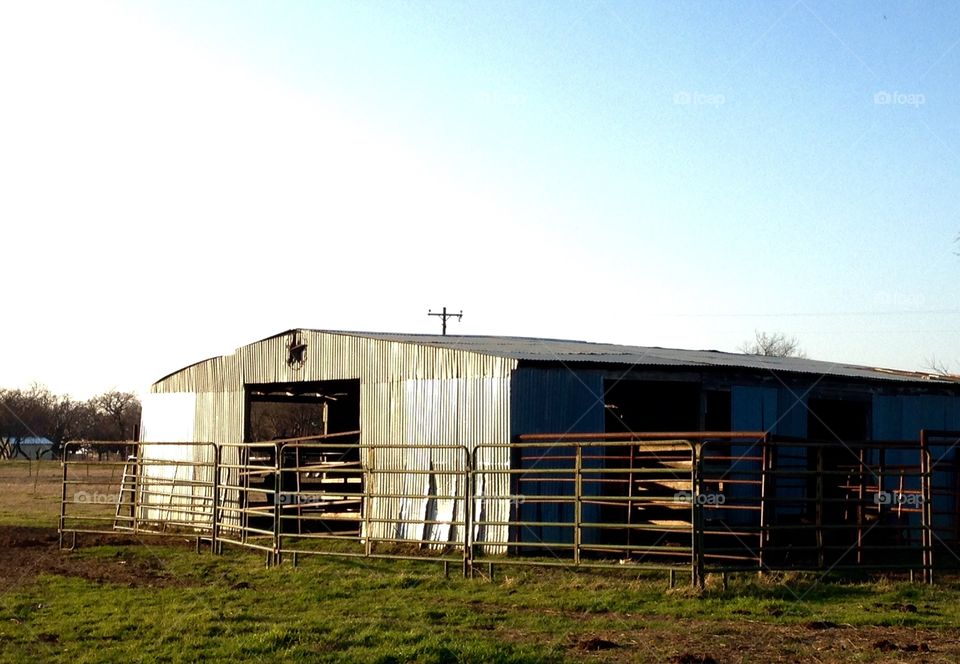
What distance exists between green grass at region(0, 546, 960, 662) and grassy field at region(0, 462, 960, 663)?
2cm

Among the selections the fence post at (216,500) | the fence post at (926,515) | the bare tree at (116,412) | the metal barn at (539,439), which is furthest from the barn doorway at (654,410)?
the bare tree at (116,412)

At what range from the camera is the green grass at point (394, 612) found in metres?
9.38

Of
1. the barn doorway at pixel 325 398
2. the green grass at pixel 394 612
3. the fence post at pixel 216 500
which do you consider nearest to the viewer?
the green grass at pixel 394 612

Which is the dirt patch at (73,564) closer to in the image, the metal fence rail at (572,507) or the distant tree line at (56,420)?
the metal fence rail at (572,507)

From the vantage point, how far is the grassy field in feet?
30.3

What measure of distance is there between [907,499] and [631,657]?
7.82 m

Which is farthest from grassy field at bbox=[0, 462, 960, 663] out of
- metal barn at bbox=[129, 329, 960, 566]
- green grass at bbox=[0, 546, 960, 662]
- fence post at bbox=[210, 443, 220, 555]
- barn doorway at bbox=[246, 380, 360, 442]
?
barn doorway at bbox=[246, 380, 360, 442]

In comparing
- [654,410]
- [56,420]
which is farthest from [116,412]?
[654,410]

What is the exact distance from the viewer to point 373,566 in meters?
15.1

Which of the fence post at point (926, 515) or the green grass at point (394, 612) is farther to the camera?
the fence post at point (926, 515)

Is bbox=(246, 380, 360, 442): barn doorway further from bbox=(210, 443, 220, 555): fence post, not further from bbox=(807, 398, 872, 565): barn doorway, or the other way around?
bbox=(807, 398, 872, 565): barn doorway

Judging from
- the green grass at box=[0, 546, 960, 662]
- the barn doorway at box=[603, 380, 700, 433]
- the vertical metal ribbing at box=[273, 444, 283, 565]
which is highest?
the barn doorway at box=[603, 380, 700, 433]

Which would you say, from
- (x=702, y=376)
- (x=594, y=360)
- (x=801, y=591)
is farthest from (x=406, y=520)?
(x=801, y=591)

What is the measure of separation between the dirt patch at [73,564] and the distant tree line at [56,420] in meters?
63.5
